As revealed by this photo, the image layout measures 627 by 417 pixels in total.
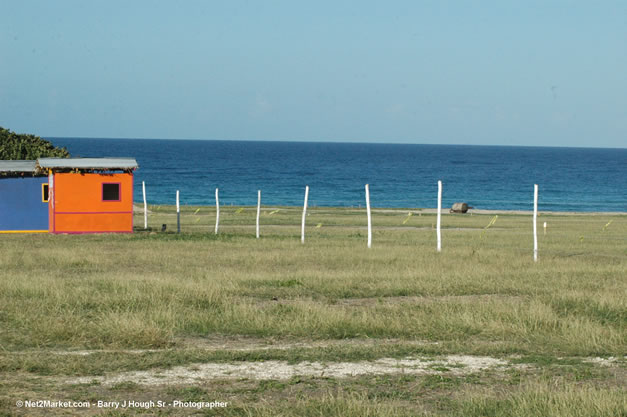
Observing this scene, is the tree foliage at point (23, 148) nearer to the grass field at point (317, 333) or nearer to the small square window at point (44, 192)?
the small square window at point (44, 192)

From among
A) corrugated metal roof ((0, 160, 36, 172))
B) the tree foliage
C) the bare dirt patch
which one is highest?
the tree foliage

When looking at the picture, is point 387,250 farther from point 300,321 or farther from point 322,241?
point 300,321

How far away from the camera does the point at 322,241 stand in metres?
26.9

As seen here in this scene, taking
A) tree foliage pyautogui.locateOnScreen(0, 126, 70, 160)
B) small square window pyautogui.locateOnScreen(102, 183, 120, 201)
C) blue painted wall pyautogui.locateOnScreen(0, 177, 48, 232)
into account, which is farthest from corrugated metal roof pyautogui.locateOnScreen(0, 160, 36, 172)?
tree foliage pyautogui.locateOnScreen(0, 126, 70, 160)

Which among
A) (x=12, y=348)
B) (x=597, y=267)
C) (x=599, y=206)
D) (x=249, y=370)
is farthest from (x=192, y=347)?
(x=599, y=206)

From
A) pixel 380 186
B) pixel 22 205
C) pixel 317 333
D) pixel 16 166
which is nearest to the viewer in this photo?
pixel 317 333

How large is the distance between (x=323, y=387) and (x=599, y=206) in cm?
7023

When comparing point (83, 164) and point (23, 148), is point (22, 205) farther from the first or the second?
point (23, 148)

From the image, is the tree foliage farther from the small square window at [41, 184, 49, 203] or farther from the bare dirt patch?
the bare dirt patch

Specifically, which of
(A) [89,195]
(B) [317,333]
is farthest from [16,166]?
(B) [317,333]

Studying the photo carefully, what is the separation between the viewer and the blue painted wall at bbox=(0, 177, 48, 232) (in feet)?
97.3

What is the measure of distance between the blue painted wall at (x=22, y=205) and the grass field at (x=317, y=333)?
9001 mm

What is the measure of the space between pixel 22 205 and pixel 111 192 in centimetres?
324

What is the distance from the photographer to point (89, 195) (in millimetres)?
29562
